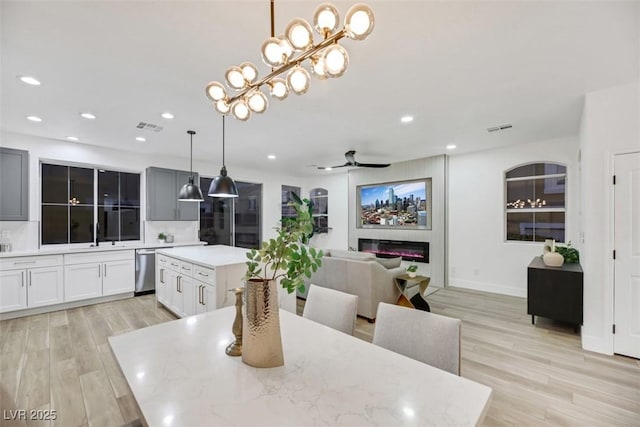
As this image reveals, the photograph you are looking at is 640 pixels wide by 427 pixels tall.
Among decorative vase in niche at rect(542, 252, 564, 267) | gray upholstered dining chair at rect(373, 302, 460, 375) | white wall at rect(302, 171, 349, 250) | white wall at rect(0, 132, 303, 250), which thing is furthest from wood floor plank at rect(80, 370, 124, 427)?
white wall at rect(302, 171, 349, 250)

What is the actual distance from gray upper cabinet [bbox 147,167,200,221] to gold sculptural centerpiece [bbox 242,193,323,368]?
5.23 metres

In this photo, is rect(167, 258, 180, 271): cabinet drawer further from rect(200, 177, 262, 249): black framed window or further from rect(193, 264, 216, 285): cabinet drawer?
rect(200, 177, 262, 249): black framed window

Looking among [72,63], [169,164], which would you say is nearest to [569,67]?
[72,63]

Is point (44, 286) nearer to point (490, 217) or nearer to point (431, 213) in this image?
point (431, 213)

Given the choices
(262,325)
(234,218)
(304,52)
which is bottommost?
(262,325)

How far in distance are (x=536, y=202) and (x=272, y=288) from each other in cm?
564

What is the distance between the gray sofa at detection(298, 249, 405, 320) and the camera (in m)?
3.79

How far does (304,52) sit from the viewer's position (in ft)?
4.32

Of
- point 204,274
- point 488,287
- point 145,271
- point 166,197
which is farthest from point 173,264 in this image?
point 488,287

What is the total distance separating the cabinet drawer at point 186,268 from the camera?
354 cm

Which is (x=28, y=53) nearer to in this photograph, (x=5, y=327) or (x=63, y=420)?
(x=63, y=420)

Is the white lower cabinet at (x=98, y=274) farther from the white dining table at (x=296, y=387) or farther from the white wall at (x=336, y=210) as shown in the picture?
→ the white wall at (x=336, y=210)

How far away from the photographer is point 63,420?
2018 millimetres

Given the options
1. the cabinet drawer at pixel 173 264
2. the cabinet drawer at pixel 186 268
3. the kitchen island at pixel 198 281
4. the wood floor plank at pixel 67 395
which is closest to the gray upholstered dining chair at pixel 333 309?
the kitchen island at pixel 198 281
